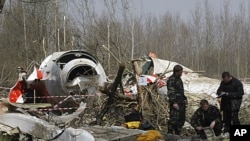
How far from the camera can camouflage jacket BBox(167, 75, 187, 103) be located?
385 inches

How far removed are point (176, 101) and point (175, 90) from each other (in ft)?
0.78

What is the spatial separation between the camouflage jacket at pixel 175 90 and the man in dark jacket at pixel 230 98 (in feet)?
2.88

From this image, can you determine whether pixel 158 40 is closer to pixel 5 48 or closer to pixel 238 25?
pixel 238 25

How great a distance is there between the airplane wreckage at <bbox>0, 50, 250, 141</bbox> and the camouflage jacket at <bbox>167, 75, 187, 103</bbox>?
838 mm

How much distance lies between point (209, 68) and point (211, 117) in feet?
103

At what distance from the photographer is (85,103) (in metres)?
12.2

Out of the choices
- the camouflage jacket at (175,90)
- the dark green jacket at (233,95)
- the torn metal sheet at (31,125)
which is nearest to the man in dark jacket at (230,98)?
the dark green jacket at (233,95)

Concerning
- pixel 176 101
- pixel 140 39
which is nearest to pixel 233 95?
pixel 176 101

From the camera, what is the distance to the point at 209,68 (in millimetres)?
39906

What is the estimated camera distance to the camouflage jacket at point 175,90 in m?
9.78

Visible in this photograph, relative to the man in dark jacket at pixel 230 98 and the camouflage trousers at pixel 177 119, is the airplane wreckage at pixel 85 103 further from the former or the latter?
the man in dark jacket at pixel 230 98

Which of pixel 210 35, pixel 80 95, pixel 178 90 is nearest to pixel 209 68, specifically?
pixel 210 35

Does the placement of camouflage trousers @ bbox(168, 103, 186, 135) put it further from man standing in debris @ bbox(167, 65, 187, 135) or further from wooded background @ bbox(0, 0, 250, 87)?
wooded background @ bbox(0, 0, 250, 87)

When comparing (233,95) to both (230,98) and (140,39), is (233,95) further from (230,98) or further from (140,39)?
(140,39)
